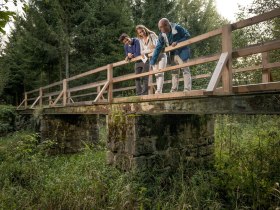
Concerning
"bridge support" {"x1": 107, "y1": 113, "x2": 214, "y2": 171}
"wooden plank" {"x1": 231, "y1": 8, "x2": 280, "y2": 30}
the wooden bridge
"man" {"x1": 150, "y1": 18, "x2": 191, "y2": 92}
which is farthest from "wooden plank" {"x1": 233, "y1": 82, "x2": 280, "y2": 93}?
"bridge support" {"x1": 107, "y1": 113, "x2": 214, "y2": 171}

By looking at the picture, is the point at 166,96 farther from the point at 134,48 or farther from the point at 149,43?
the point at 134,48

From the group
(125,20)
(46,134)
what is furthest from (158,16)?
(46,134)

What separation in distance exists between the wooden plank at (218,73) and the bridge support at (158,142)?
8.16ft

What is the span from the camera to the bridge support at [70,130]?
12.2 meters

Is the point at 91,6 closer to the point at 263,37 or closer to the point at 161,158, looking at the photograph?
the point at 263,37

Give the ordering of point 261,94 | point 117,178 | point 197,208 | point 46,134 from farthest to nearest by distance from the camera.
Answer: point 46,134
point 117,178
point 197,208
point 261,94

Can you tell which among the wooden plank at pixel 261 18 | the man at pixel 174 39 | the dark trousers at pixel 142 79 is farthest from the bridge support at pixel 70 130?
the wooden plank at pixel 261 18

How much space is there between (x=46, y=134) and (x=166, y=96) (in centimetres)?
850

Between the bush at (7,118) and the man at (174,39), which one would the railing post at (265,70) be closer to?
the man at (174,39)

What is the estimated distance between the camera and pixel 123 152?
6340mm

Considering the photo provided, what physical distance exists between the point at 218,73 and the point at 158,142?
2.84 m

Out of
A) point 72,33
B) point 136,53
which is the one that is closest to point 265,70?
point 136,53

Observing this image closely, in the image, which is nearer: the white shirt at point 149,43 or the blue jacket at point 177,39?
the blue jacket at point 177,39

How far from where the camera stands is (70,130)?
1242 centimetres
